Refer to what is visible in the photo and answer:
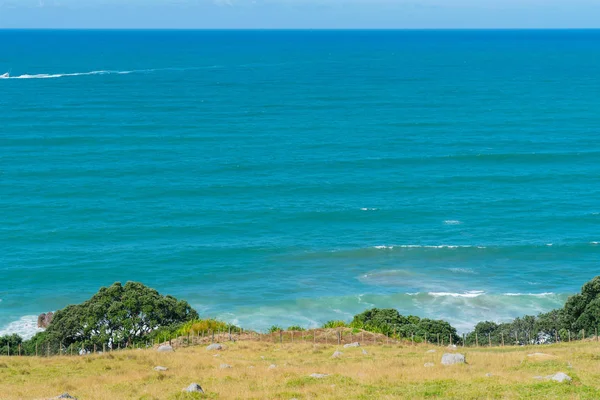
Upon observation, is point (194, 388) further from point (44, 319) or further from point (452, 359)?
point (44, 319)

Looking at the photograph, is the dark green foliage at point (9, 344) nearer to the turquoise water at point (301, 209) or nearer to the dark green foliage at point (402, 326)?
the turquoise water at point (301, 209)

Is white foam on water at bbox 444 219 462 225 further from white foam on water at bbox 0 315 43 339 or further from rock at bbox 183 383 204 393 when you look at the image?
rock at bbox 183 383 204 393

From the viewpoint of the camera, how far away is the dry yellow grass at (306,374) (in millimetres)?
29328

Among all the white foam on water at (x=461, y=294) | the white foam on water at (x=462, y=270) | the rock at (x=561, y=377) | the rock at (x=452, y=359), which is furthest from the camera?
the white foam on water at (x=462, y=270)

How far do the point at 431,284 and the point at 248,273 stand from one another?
18.0 m

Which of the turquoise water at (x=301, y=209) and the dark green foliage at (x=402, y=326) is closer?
the dark green foliage at (x=402, y=326)

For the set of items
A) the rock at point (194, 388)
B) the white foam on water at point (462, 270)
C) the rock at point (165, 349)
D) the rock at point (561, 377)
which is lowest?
the rock at point (561, 377)

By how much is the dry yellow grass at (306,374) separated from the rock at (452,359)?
21.4 inches

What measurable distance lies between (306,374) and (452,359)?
6943mm

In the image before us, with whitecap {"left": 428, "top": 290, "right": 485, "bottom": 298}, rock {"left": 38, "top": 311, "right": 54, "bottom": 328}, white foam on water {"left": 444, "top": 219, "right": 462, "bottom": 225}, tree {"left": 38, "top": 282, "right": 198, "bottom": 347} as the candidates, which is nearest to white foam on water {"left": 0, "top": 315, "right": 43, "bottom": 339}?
rock {"left": 38, "top": 311, "right": 54, "bottom": 328}

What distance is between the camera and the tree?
167 feet

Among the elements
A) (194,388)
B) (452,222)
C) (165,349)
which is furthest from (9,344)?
(452,222)

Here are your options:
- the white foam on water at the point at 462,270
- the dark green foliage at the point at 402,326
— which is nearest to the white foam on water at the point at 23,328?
the dark green foliage at the point at 402,326

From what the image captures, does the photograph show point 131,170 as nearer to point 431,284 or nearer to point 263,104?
point 431,284
